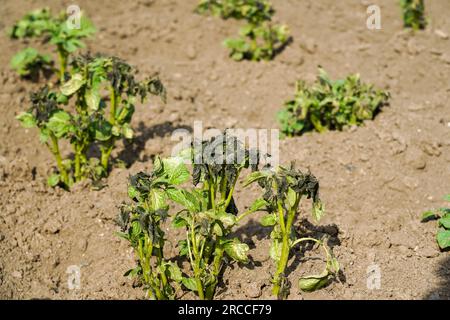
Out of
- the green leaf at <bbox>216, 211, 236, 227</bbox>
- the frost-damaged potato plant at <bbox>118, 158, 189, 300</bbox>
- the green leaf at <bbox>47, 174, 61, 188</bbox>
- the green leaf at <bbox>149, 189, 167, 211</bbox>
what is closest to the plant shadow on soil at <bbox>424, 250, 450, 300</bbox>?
the green leaf at <bbox>216, 211, 236, 227</bbox>

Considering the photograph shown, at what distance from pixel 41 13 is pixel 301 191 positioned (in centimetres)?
357

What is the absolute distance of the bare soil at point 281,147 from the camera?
353 centimetres

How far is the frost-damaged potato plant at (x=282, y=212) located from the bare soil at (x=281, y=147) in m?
0.12

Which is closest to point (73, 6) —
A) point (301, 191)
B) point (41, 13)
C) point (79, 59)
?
point (41, 13)

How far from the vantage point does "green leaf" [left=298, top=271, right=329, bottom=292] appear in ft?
10.5

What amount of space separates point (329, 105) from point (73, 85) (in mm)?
1925

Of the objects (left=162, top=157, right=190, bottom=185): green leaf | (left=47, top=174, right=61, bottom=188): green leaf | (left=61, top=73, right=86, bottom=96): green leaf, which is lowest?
(left=47, top=174, right=61, bottom=188): green leaf

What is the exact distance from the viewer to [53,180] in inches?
168

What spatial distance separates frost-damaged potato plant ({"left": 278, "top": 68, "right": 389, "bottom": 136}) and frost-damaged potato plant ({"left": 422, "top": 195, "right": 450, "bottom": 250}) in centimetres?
116

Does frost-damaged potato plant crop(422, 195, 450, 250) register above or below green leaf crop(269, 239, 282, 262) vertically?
below

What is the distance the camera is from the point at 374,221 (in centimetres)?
390

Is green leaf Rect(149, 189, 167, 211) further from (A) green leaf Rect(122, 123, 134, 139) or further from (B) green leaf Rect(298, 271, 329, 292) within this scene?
(A) green leaf Rect(122, 123, 134, 139)

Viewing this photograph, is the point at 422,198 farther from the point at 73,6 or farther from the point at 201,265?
the point at 73,6

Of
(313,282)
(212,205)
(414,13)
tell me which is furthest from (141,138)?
(414,13)
